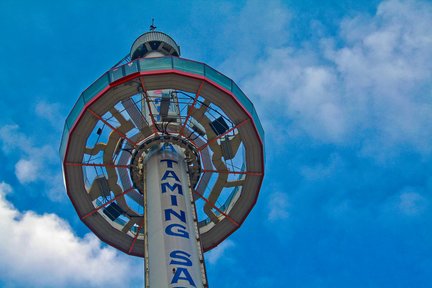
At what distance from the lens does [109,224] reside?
38.1 m

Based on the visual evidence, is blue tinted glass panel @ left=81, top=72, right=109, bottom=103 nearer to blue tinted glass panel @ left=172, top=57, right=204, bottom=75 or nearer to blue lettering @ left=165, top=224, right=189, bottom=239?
blue tinted glass panel @ left=172, top=57, right=204, bottom=75

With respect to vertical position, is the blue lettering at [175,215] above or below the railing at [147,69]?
below

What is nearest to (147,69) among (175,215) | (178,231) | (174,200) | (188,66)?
(188,66)

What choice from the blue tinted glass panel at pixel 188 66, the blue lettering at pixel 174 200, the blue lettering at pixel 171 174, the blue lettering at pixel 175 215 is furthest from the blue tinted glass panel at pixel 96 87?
the blue lettering at pixel 175 215

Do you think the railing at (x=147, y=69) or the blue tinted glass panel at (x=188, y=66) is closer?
the railing at (x=147, y=69)

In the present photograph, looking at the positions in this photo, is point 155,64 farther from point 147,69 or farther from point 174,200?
point 174,200

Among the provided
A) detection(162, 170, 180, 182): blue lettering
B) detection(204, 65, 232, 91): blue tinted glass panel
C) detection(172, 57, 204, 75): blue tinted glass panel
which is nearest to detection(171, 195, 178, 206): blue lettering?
detection(162, 170, 180, 182): blue lettering

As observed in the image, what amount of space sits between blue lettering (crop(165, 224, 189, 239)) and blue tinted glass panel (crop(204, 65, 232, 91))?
9.61 meters

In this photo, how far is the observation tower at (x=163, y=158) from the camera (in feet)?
104

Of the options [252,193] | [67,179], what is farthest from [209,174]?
[67,179]

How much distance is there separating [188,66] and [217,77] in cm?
205

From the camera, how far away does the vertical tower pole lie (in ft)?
89.1

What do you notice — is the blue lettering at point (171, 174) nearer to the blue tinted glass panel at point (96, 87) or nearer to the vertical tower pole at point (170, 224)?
the vertical tower pole at point (170, 224)

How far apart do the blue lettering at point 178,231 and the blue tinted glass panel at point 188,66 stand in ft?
32.0
